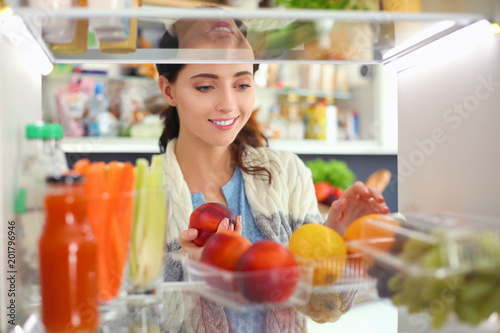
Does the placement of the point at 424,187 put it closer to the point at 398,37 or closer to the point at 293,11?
the point at 398,37

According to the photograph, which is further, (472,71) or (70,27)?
(472,71)

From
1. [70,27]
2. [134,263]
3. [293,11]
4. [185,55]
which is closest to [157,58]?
[185,55]

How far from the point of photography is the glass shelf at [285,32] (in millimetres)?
793

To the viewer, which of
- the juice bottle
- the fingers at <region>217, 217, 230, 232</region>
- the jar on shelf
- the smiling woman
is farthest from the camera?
the jar on shelf

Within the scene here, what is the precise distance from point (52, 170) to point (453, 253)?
0.61 metres

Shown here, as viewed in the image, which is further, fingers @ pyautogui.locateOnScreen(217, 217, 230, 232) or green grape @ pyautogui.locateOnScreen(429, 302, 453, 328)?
fingers @ pyautogui.locateOnScreen(217, 217, 230, 232)

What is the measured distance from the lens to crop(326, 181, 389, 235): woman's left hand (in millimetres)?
1177

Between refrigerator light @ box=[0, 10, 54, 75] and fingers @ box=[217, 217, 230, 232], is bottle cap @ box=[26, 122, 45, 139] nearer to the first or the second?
refrigerator light @ box=[0, 10, 54, 75]

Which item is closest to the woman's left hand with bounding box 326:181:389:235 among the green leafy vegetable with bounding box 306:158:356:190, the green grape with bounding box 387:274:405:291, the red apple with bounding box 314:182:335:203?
the green grape with bounding box 387:274:405:291

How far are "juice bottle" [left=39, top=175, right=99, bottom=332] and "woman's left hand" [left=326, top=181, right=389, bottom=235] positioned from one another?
2.21 ft

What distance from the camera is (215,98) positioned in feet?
5.14

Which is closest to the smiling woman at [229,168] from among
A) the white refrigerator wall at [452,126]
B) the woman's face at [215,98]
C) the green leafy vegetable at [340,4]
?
the woman's face at [215,98]

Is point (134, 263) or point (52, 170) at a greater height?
point (52, 170)

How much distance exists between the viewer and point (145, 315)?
2.89 feet
